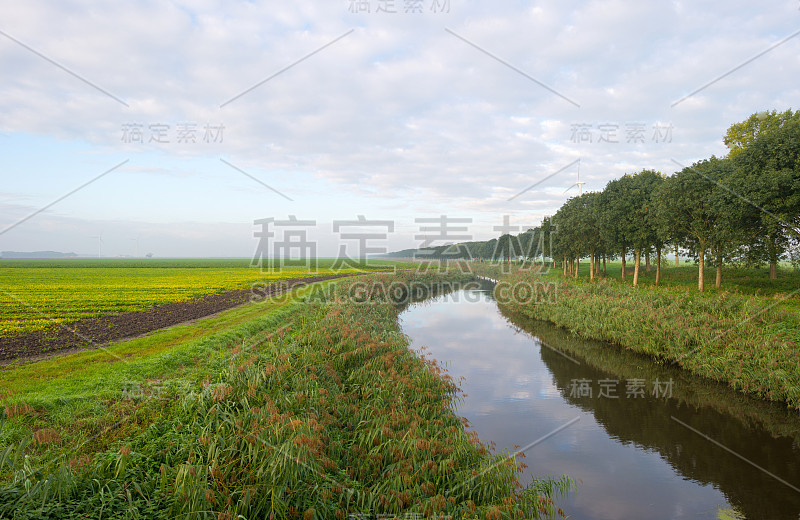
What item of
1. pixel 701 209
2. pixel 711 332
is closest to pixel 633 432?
pixel 711 332

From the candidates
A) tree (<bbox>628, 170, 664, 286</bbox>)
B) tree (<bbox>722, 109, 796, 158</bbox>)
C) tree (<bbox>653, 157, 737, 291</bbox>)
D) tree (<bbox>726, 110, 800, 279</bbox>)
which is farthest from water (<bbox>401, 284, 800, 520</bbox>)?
tree (<bbox>722, 109, 796, 158</bbox>)

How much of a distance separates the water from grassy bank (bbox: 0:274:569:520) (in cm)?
166

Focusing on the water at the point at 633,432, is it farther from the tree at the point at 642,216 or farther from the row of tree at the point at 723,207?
the tree at the point at 642,216

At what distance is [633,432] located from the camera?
11594 mm

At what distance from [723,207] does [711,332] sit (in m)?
9.28

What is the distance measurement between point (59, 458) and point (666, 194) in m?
32.6

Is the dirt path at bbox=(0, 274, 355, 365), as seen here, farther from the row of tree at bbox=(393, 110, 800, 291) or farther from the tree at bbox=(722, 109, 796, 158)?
the tree at bbox=(722, 109, 796, 158)

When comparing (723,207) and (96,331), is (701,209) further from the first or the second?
(96,331)

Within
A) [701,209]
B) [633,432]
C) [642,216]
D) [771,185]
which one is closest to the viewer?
[633,432]

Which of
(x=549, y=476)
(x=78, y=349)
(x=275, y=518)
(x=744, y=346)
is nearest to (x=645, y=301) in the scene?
(x=744, y=346)

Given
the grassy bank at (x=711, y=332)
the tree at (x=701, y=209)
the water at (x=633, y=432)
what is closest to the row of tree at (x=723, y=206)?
the tree at (x=701, y=209)

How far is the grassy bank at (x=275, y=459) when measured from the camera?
547cm

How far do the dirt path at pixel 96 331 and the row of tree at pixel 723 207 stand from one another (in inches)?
1277

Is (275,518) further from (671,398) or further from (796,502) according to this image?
(671,398)
